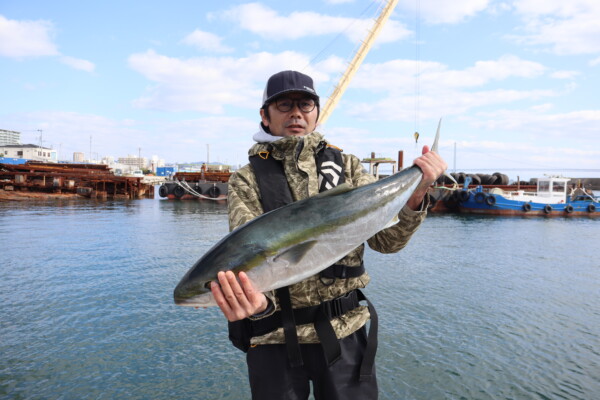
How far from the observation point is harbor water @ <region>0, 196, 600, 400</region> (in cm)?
639

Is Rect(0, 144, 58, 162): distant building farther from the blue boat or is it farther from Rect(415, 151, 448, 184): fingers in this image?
Rect(415, 151, 448, 184): fingers

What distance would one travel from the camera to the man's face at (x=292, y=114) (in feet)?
10.1

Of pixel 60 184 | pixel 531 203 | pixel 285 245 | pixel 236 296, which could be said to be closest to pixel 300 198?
pixel 285 245

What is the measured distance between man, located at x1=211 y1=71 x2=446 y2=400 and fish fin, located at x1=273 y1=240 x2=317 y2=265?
0.88 feet

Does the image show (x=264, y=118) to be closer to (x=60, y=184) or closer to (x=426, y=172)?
(x=426, y=172)

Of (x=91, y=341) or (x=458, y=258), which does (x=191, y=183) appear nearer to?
(x=458, y=258)

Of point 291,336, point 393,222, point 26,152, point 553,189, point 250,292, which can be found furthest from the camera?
point 26,152

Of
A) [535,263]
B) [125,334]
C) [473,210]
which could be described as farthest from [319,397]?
[473,210]

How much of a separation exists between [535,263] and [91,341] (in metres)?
17.9

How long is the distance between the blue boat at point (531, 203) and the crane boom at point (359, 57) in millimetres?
20941

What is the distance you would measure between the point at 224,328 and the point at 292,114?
7.04m

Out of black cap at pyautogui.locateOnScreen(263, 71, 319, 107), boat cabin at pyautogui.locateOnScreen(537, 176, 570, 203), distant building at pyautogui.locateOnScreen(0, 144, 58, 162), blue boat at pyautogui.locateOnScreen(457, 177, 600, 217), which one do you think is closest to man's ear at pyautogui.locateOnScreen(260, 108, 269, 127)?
black cap at pyautogui.locateOnScreen(263, 71, 319, 107)

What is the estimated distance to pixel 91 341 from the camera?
308 inches

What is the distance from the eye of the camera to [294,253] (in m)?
2.53
